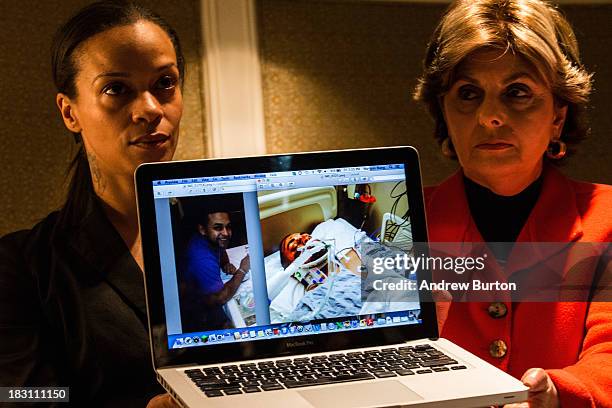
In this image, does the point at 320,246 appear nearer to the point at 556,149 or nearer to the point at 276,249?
the point at 276,249

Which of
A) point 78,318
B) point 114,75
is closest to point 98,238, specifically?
point 78,318

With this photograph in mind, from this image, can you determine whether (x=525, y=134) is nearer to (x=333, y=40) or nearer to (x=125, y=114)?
(x=125, y=114)

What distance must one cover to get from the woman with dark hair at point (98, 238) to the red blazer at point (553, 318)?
0.40 metres

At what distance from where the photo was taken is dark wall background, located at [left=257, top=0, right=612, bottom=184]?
1.65 m

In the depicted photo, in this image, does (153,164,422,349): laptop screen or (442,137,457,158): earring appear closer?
(153,164,422,349): laptop screen

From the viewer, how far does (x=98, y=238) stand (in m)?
1.08

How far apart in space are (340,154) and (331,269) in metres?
0.14

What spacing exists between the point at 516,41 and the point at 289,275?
418 millimetres

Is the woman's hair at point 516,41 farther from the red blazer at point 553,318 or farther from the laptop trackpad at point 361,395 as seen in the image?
the laptop trackpad at point 361,395

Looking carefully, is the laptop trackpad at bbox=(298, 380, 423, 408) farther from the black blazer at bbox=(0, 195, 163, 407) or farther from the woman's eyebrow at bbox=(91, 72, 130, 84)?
the woman's eyebrow at bbox=(91, 72, 130, 84)

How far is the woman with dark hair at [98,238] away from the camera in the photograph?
100 centimetres

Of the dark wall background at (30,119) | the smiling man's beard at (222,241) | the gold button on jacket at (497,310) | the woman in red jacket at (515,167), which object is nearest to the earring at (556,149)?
the woman in red jacket at (515,167)

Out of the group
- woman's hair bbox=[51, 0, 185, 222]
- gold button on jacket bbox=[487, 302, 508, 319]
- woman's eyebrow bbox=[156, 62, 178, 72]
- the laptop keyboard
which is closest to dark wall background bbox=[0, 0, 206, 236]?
woman's hair bbox=[51, 0, 185, 222]

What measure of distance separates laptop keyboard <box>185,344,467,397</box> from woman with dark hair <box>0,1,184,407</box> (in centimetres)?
14
